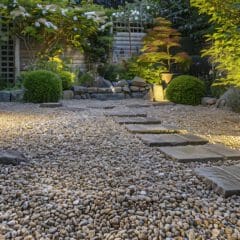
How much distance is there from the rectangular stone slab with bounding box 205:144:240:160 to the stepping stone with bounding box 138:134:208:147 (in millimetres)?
153

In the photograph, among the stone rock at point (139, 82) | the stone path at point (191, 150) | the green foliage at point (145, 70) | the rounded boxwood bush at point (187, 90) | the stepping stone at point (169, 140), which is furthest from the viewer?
the stone rock at point (139, 82)

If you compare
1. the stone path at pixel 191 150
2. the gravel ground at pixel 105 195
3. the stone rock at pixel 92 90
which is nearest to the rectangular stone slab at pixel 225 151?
the stone path at pixel 191 150

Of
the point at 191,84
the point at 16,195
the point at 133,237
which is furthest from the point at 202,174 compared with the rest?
the point at 191,84

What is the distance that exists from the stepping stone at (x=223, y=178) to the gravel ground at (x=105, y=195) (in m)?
0.04

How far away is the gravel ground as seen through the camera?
1505 millimetres

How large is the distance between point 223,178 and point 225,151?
0.81 metres

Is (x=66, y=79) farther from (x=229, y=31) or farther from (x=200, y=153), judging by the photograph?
(x=200, y=153)

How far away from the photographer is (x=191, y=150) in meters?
2.87

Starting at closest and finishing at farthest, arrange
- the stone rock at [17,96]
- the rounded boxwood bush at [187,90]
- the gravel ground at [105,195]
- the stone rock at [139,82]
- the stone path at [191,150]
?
1. the gravel ground at [105,195]
2. the stone path at [191,150]
3. the rounded boxwood bush at [187,90]
4. the stone rock at [17,96]
5. the stone rock at [139,82]

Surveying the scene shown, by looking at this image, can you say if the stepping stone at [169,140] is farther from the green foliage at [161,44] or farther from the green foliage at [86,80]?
the green foliage at [86,80]

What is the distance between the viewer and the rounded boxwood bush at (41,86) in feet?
22.3

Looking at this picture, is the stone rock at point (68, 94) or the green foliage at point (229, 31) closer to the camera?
the green foliage at point (229, 31)

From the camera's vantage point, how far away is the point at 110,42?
9570 millimetres

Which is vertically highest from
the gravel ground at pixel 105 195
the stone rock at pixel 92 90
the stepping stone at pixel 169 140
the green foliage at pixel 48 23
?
the green foliage at pixel 48 23
